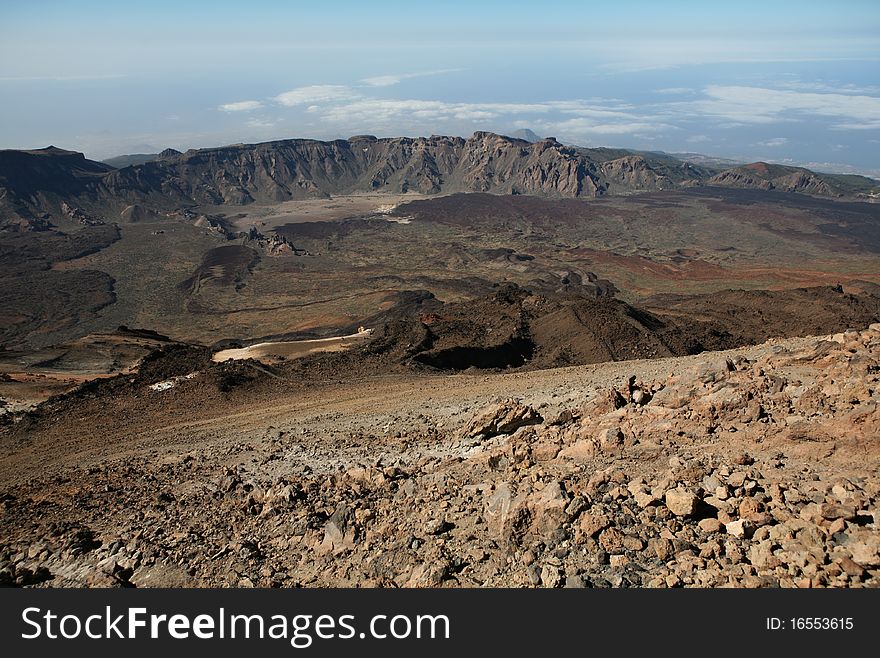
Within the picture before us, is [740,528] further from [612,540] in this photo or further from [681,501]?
[612,540]

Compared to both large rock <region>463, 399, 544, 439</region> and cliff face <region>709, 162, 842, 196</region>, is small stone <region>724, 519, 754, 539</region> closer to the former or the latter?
large rock <region>463, 399, 544, 439</region>

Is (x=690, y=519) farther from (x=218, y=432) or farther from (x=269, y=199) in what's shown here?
(x=269, y=199)

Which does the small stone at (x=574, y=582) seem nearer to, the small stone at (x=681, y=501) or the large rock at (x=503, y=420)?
the small stone at (x=681, y=501)

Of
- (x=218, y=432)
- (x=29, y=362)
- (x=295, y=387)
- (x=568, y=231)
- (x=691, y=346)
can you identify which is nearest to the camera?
(x=218, y=432)

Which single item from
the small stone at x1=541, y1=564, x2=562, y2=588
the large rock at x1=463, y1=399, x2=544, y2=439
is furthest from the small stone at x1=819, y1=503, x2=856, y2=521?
the large rock at x1=463, y1=399, x2=544, y2=439

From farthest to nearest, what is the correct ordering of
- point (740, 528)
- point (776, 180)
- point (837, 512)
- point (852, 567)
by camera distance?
point (776, 180), point (740, 528), point (837, 512), point (852, 567)

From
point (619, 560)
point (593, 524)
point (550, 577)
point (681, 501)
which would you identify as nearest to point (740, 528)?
point (681, 501)

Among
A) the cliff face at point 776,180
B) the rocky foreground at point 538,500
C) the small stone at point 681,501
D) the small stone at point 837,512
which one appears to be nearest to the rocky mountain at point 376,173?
the cliff face at point 776,180

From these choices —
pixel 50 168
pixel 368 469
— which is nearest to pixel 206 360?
pixel 368 469
